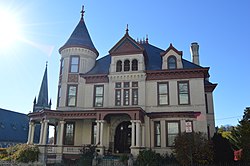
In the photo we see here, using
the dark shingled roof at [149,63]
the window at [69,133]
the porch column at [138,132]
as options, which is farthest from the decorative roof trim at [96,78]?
the porch column at [138,132]

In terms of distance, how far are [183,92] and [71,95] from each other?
1134cm

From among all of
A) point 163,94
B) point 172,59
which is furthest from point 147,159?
point 172,59

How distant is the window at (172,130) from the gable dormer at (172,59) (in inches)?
218

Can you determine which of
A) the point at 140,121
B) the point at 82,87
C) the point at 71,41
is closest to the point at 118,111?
the point at 140,121

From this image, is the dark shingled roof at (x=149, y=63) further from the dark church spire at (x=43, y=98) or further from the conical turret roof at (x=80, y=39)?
the dark church spire at (x=43, y=98)

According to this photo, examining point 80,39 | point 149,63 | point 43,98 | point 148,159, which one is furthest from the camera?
point 43,98

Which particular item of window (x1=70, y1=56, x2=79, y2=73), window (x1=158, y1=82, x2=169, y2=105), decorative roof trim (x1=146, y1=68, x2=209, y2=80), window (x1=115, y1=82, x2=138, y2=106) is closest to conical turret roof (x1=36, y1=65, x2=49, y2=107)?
window (x1=70, y1=56, x2=79, y2=73)

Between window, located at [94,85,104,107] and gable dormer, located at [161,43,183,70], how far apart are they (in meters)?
6.69

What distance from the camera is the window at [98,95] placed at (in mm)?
24312

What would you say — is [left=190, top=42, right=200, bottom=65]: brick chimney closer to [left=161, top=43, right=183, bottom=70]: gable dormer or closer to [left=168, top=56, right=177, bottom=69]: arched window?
[left=161, top=43, right=183, bottom=70]: gable dormer

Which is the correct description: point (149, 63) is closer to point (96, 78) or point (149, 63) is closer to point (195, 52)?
point (96, 78)

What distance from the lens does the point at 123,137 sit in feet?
76.0

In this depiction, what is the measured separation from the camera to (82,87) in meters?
25.3

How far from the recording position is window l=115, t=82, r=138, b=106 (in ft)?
77.3
